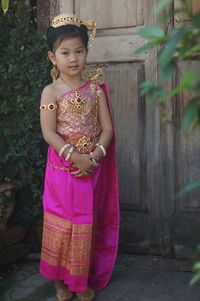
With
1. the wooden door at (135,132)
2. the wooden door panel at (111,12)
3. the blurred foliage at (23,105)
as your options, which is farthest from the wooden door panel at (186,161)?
the blurred foliage at (23,105)

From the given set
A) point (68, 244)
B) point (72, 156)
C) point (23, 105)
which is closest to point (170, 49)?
point (72, 156)

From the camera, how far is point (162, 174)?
3492 mm

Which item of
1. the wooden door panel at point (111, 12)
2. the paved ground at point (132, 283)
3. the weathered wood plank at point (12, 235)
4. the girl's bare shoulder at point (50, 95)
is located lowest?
the paved ground at point (132, 283)

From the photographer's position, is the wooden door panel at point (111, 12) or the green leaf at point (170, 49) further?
the wooden door panel at point (111, 12)

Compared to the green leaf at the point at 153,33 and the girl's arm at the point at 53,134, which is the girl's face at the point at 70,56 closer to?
the girl's arm at the point at 53,134

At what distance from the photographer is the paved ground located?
290 cm

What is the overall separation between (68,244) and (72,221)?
15cm

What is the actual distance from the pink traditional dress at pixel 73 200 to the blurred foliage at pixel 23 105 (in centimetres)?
70

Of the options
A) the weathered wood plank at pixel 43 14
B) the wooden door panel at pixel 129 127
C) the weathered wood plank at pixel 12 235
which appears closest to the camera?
the weathered wood plank at pixel 12 235

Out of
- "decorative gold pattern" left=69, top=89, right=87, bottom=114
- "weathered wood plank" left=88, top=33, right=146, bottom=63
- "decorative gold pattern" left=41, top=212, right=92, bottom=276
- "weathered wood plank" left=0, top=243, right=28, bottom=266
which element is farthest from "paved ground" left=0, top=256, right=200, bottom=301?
"weathered wood plank" left=88, top=33, right=146, bottom=63

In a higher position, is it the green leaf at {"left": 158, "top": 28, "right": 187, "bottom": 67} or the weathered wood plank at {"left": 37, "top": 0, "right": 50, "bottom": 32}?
the weathered wood plank at {"left": 37, "top": 0, "right": 50, "bottom": 32}

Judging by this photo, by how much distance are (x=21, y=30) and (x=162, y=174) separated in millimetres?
1512

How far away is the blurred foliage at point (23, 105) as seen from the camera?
354 centimetres

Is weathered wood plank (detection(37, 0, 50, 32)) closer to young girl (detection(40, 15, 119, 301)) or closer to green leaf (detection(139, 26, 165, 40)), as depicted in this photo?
young girl (detection(40, 15, 119, 301))
